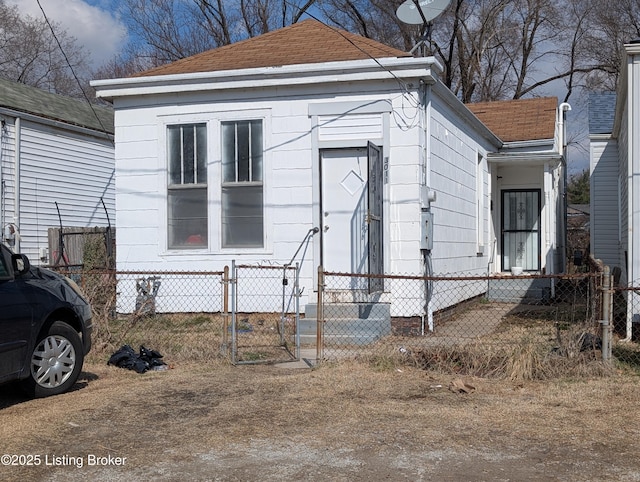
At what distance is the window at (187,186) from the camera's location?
11750 mm

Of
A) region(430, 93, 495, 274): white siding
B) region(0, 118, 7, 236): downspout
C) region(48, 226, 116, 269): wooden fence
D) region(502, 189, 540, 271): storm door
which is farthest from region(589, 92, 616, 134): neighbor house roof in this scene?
region(0, 118, 7, 236): downspout

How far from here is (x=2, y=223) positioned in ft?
52.6

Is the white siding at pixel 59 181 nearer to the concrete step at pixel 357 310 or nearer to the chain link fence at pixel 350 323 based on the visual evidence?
the chain link fence at pixel 350 323

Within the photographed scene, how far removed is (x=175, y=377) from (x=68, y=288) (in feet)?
4.74

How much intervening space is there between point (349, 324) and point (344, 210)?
6.04ft

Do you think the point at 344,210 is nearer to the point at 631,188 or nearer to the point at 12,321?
the point at 631,188

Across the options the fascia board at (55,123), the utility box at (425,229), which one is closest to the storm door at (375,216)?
the utility box at (425,229)

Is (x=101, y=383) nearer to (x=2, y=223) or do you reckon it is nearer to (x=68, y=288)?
(x=68, y=288)

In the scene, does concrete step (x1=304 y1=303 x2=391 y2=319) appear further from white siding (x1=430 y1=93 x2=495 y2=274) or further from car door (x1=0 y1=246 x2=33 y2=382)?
car door (x1=0 y1=246 x2=33 y2=382)

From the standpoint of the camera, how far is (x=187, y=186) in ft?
38.6

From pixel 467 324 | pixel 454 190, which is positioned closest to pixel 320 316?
pixel 467 324

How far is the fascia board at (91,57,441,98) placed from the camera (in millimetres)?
10540

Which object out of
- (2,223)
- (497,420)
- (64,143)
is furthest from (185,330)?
(64,143)

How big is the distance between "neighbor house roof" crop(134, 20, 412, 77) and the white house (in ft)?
18.6
